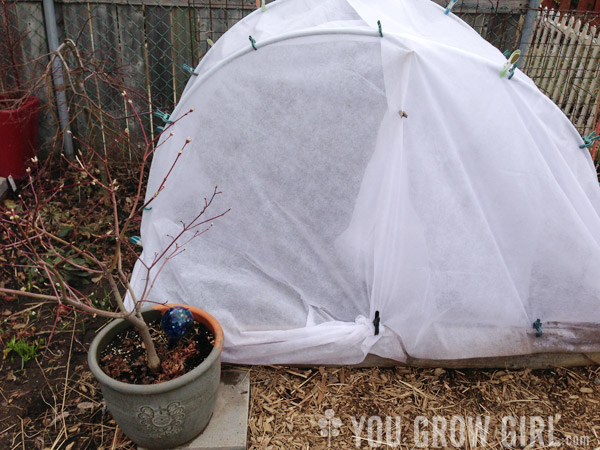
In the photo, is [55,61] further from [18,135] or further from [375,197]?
[375,197]

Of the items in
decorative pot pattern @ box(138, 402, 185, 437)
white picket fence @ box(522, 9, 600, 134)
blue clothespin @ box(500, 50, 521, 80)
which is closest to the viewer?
decorative pot pattern @ box(138, 402, 185, 437)

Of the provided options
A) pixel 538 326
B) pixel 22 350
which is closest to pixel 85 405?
pixel 22 350

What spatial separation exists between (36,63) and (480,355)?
3.87 metres

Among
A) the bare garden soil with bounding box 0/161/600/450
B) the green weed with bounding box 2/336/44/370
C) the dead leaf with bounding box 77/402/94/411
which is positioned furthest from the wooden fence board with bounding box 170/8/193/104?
the dead leaf with bounding box 77/402/94/411

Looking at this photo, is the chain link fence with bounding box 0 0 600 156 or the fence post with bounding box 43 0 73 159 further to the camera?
the chain link fence with bounding box 0 0 600 156

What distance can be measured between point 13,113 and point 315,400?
10.3ft

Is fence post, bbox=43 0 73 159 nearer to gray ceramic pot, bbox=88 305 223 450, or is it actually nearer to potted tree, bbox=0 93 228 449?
potted tree, bbox=0 93 228 449

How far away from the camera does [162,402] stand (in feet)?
6.33

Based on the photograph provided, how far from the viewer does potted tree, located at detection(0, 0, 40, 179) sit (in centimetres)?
381

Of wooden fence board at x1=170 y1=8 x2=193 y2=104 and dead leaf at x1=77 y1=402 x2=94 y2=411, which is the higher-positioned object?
wooden fence board at x1=170 y1=8 x2=193 y2=104

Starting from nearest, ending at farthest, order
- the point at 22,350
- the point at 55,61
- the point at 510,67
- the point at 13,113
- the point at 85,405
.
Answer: the point at 510,67 → the point at 85,405 → the point at 22,350 → the point at 13,113 → the point at 55,61

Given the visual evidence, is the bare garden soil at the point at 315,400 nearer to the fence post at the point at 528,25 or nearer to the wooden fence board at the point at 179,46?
the wooden fence board at the point at 179,46

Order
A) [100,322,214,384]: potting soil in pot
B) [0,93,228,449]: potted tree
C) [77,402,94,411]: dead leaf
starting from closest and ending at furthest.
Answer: [0,93,228,449]: potted tree → [100,322,214,384]: potting soil in pot → [77,402,94,411]: dead leaf

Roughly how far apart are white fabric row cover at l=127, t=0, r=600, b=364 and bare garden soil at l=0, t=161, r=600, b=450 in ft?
0.50
